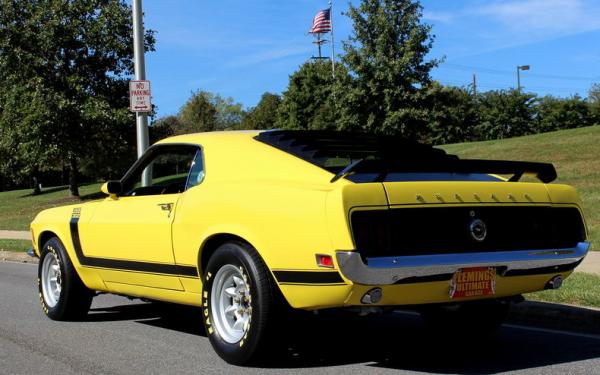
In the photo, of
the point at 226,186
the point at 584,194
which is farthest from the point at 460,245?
the point at 584,194

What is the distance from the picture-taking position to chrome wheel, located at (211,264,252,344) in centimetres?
489

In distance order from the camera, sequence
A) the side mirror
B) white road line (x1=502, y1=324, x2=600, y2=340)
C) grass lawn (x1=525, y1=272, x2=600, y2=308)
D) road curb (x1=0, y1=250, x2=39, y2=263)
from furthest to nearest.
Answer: road curb (x1=0, y1=250, x2=39, y2=263), grass lawn (x1=525, y1=272, x2=600, y2=308), the side mirror, white road line (x1=502, y1=324, x2=600, y2=340)

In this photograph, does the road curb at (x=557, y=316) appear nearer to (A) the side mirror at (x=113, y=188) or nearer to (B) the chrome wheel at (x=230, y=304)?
(B) the chrome wheel at (x=230, y=304)

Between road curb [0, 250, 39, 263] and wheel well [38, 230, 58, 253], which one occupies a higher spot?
wheel well [38, 230, 58, 253]

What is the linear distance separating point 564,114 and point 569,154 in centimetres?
3382

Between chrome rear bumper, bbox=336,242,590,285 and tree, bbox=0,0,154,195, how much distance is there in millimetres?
25848

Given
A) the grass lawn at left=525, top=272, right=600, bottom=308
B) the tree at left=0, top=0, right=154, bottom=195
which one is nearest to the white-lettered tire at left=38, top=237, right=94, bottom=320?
the grass lawn at left=525, top=272, right=600, bottom=308

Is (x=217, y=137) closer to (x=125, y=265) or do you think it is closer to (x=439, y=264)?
(x=125, y=265)

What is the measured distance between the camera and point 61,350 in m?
5.58

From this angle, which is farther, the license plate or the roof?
the roof

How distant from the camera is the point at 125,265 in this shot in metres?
5.99

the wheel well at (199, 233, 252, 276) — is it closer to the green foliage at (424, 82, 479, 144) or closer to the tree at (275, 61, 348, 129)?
the green foliage at (424, 82, 479, 144)

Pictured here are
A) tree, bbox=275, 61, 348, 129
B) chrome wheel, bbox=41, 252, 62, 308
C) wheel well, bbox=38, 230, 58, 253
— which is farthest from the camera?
tree, bbox=275, 61, 348, 129

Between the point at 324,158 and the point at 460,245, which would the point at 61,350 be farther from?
the point at 460,245
